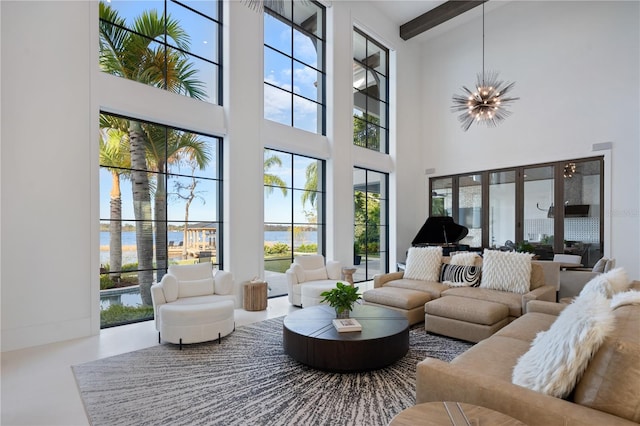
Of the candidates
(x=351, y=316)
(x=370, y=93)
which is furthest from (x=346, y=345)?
(x=370, y=93)

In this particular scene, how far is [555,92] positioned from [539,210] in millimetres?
2626

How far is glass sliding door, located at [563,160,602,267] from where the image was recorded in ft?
22.6

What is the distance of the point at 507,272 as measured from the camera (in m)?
4.52

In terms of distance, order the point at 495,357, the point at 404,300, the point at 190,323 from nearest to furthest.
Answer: the point at 495,357 → the point at 190,323 → the point at 404,300

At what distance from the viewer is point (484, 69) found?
28.5 feet

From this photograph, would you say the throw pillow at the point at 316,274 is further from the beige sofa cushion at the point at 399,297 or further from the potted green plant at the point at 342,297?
the potted green plant at the point at 342,297

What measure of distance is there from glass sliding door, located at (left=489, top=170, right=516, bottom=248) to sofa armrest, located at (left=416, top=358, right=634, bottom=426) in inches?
288

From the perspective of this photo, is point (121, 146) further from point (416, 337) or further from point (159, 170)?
point (416, 337)

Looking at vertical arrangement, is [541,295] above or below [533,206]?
below

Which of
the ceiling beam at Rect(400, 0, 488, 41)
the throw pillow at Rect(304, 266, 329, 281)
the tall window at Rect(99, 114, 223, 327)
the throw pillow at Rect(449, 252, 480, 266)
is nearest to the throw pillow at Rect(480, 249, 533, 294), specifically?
the throw pillow at Rect(449, 252, 480, 266)

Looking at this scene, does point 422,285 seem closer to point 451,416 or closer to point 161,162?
point 451,416

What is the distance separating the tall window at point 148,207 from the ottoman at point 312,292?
5.32ft

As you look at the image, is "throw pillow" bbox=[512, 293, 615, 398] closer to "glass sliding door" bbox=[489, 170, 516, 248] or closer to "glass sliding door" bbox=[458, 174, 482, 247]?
"glass sliding door" bbox=[489, 170, 516, 248]

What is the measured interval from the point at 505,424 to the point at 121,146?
212 inches
